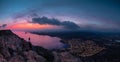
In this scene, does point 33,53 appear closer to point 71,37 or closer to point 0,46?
point 0,46

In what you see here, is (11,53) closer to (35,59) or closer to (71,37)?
(35,59)

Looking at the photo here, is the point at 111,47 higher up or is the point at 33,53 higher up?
the point at 33,53

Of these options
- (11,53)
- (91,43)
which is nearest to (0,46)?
(11,53)

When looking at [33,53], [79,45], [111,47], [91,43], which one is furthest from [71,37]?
[33,53]

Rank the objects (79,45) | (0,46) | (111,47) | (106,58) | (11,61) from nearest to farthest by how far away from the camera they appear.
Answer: (11,61) < (0,46) < (106,58) < (79,45) < (111,47)

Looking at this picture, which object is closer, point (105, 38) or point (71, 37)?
point (71, 37)

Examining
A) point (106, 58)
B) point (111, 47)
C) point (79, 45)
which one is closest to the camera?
point (106, 58)
